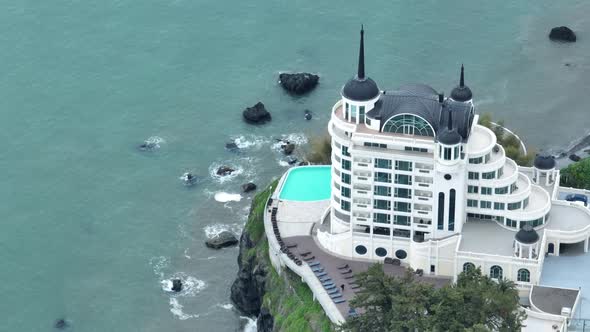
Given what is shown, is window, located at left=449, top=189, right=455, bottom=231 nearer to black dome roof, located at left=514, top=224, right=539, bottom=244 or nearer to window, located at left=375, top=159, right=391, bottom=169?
window, located at left=375, top=159, right=391, bottom=169

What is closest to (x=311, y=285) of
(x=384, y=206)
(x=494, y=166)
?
(x=384, y=206)

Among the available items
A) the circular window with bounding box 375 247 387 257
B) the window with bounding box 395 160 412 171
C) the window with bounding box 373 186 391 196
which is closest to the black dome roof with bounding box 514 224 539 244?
the window with bounding box 395 160 412 171

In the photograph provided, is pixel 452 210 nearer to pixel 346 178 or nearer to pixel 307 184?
pixel 346 178

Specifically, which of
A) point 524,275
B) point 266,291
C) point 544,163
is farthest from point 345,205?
point 544,163

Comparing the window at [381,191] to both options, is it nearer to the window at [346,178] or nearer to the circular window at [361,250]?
the window at [346,178]

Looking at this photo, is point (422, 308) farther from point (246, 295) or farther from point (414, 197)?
point (246, 295)
